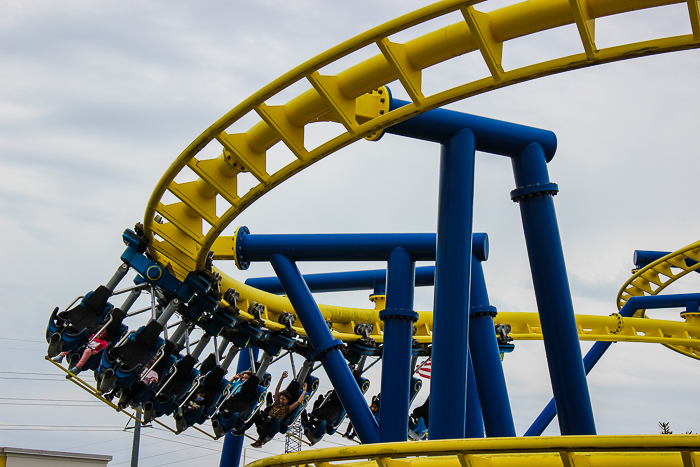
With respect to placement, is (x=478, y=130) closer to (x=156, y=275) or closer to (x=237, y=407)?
(x=156, y=275)

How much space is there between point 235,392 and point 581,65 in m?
6.37

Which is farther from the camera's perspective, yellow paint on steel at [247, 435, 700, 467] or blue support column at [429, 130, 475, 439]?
blue support column at [429, 130, 475, 439]

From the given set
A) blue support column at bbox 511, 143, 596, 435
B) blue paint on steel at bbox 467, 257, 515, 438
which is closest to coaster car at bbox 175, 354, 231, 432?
blue paint on steel at bbox 467, 257, 515, 438

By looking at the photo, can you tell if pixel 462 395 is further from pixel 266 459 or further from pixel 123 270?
pixel 123 270

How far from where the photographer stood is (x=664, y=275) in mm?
12367

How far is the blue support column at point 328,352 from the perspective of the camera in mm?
6562

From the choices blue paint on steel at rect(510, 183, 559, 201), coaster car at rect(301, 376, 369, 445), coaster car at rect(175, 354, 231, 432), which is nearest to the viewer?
blue paint on steel at rect(510, 183, 559, 201)

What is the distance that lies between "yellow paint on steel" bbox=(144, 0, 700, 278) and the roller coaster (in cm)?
1

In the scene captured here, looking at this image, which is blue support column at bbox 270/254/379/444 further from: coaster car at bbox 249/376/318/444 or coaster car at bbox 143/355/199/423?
coaster car at bbox 249/376/318/444

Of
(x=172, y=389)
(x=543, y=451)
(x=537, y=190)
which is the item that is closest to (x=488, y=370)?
(x=537, y=190)

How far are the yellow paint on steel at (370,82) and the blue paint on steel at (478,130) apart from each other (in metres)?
0.59

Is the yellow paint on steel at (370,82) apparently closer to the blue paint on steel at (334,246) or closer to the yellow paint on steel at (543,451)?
the blue paint on steel at (334,246)

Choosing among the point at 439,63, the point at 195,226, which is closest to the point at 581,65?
the point at 439,63

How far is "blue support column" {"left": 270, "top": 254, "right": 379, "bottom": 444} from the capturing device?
6.56m
